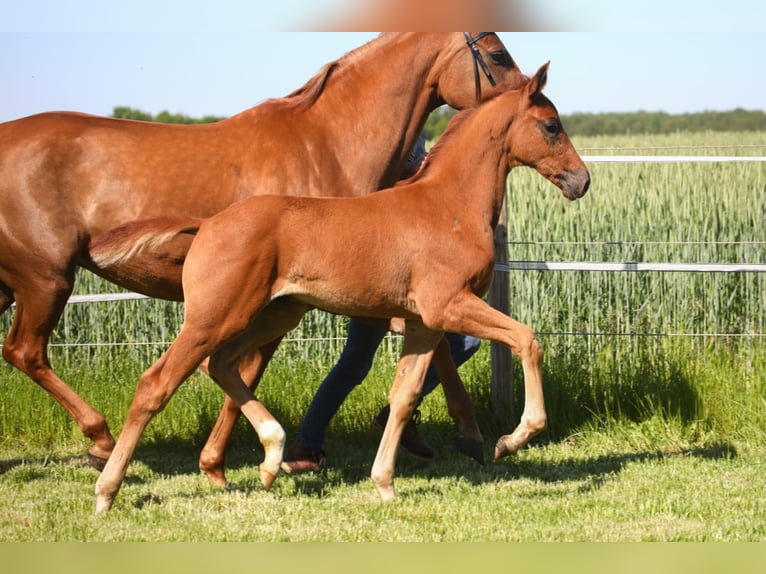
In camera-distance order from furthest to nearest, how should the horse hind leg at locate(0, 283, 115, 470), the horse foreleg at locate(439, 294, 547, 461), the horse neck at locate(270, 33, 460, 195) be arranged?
the horse neck at locate(270, 33, 460, 195) < the horse hind leg at locate(0, 283, 115, 470) < the horse foreleg at locate(439, 294, 547, 461)

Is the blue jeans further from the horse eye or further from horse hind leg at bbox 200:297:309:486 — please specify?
the horse eye

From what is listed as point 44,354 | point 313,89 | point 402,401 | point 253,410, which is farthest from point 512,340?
point 44,354

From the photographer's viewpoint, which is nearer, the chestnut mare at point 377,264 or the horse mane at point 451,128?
the chestnut mare at point 377,264

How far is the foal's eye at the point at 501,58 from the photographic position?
516 cm

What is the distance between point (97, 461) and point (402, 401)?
180cm

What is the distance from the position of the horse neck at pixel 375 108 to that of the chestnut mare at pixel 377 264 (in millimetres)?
412

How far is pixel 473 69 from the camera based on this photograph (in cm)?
516

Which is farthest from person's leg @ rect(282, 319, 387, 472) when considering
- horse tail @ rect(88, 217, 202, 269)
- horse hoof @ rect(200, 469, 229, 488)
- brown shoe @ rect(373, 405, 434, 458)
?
horse tail @ rect(88, 217, 202, 269)

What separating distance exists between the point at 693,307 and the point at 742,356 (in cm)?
74

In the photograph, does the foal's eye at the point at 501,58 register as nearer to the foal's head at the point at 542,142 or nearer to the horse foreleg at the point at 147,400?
the foal's head at the point at 542,142

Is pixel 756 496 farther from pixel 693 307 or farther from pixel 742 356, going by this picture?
pixel 693 307

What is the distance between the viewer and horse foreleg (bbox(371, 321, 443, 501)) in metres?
4.70

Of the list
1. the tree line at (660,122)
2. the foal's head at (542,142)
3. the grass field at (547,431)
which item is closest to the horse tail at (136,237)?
the grass field at (547,431)

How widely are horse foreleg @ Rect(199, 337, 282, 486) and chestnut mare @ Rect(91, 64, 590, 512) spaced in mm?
385
